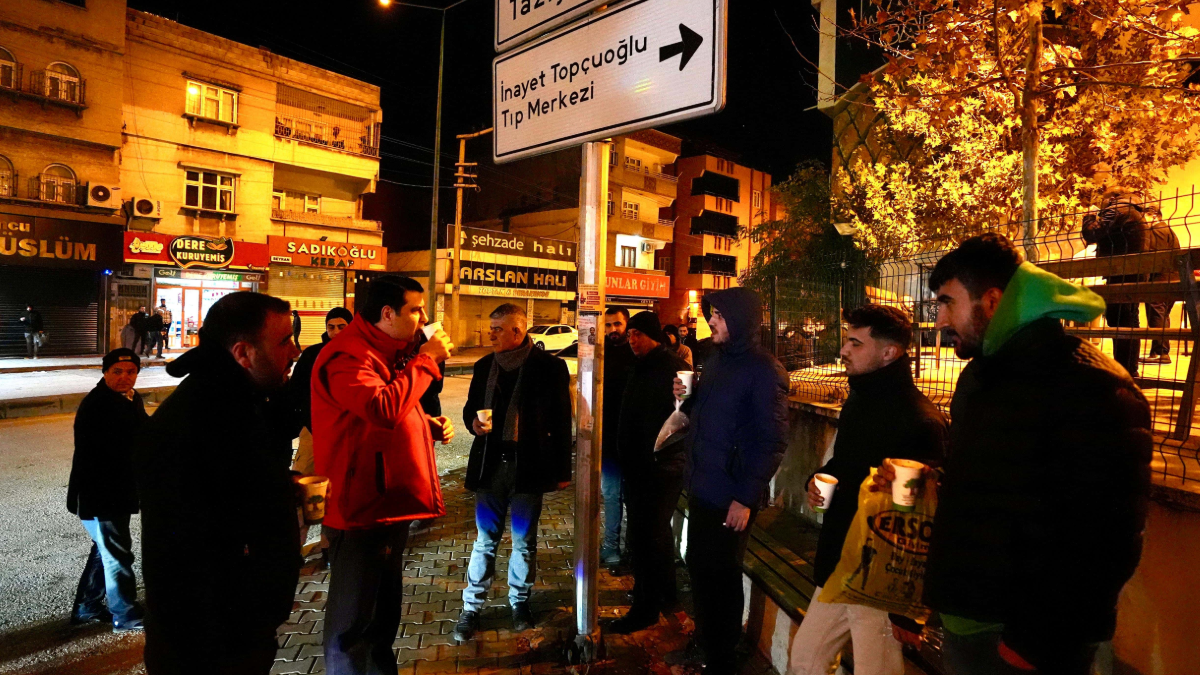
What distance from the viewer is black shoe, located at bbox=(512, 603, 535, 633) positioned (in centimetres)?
390

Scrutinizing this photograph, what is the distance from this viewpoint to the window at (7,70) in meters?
19.1

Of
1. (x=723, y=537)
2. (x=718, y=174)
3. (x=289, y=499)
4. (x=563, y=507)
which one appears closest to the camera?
(x=289, y=499)

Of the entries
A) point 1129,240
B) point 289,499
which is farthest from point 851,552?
point 1129,240

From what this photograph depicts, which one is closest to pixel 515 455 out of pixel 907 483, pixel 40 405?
pixel 907 483

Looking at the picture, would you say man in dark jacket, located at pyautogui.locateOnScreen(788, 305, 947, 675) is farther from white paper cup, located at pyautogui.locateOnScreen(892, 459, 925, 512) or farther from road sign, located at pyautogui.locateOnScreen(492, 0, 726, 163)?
road sign, located at pyautogui.locateOnScreen(492, 0, 726, 163)

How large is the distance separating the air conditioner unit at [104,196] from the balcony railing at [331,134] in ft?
20.5

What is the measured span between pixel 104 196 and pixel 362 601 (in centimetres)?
2457

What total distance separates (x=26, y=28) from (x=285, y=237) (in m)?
9.61

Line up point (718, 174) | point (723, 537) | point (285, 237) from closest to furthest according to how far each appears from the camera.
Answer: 1. point (723, 537)
2. point (285, 237)
3. point (718, 174)

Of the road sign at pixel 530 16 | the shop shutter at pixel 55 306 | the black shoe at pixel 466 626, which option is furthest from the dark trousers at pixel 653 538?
the shop shutter at pixel 55 306

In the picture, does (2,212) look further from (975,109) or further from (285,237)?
(975,109)

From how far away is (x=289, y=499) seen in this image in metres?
2.16

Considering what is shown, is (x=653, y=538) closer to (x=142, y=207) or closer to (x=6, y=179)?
(x=142, y=207)

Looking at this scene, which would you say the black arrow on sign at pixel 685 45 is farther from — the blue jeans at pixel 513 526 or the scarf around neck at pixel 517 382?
the blue jeans at pixel 513 526
